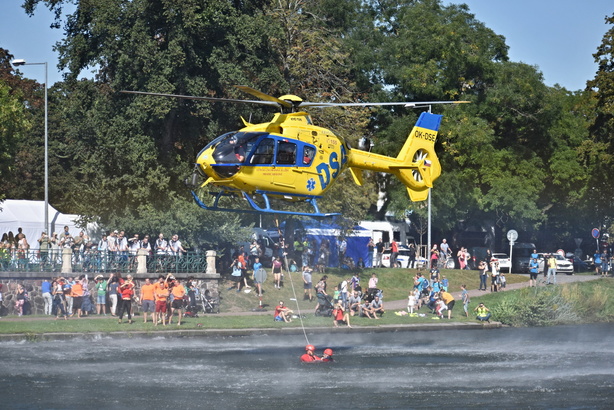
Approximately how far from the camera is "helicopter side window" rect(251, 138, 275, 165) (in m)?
29.4

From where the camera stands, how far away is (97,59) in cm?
5197

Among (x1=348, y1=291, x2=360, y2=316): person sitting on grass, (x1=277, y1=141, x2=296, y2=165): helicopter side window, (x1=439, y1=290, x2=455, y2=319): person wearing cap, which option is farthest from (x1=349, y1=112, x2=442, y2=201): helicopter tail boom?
(x1=439, y1=290, x2=455, y2=319): person wearing cap

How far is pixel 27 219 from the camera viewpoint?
2092 inches

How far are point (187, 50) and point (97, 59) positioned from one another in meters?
4.98

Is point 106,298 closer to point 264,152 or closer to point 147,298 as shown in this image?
point 147,298

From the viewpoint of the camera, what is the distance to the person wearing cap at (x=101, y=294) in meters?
43.0

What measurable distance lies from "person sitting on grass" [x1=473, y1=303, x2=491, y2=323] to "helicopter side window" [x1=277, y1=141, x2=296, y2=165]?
69.4 ft

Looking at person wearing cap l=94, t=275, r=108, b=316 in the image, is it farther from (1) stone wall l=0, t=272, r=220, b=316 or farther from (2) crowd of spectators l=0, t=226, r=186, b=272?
(2) crowd of spectators l=0, t=226, r=186, b=272

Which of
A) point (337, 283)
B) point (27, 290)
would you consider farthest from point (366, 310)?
point (27, 290)

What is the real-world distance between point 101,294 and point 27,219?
12217 mm

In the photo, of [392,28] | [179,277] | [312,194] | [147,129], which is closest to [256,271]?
[179,277]

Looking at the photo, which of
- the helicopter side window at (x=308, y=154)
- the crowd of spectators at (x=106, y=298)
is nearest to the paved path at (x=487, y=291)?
the crowd of spectators at (x=106, y=298)

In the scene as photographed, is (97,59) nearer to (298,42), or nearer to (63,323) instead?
(298,42)

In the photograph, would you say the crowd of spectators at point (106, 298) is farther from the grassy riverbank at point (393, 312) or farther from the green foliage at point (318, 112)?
the green foliage at point (318, 112)
